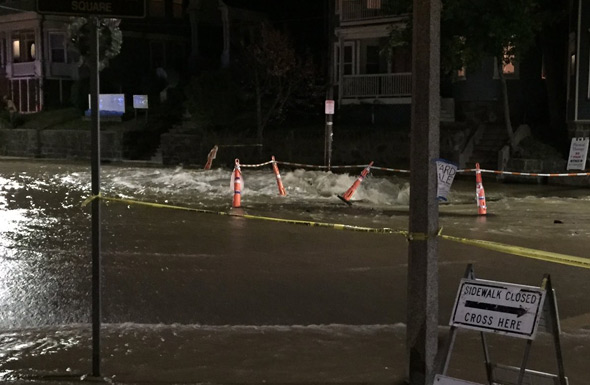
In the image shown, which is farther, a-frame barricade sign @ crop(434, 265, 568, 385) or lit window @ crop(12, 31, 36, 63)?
lit window @ crop(12, 31, 36, 63)

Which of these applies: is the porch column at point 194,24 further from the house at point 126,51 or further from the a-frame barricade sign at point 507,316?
the a-frame barricade sign at point 507,316

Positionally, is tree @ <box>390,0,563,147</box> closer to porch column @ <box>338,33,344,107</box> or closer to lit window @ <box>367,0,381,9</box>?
lit window @ <box>367,0,381,9</box>

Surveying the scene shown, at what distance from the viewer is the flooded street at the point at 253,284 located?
6.77 meters

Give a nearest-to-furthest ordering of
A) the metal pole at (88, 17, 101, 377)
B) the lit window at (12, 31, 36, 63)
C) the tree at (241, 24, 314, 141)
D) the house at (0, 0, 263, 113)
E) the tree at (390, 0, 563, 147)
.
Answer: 1. the metal pole at (88, 17, 101, 377)
2. the tree at (390, 0, 563, 147)
3. the tree at (241, 24, 314, 141)
4. the house at (0, 0, 263, 113)
5. the lit window at (12, 31, 36, 63)

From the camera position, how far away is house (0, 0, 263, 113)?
A: 159 feet

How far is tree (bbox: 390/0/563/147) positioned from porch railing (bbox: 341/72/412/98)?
7854 millimetres

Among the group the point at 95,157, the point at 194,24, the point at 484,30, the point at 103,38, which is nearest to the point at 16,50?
the point at 194,24

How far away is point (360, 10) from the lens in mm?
37875

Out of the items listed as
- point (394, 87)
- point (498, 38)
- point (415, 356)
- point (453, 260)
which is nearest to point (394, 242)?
point (453, 260)

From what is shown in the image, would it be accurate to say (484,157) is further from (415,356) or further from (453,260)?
(415,356)

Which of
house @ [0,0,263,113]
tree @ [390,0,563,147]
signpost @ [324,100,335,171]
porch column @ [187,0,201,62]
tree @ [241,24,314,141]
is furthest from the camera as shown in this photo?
porch column @ [187,0,201,62]

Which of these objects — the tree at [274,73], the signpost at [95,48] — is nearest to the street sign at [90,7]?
the signpost at [95,48]

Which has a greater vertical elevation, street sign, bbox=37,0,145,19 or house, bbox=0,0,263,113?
house, bbox=0,0,263,113

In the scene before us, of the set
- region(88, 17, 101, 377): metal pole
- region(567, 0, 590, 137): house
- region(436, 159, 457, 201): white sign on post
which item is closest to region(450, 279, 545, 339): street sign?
region(436, 159, 457, 201): white sign on post
